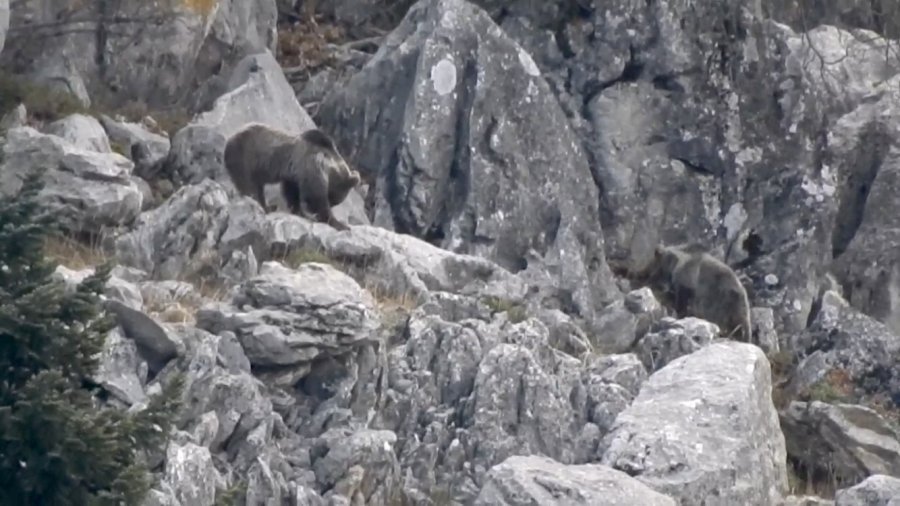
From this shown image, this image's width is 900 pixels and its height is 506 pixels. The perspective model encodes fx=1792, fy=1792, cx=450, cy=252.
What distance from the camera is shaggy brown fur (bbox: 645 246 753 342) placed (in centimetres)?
1975

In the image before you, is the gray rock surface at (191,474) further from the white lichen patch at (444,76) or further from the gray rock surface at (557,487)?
the white lichen patch at (444,76)

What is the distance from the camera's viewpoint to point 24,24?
1883 cm

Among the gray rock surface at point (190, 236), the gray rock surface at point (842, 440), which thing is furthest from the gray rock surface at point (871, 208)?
the gray rock surface at point (190, 236)

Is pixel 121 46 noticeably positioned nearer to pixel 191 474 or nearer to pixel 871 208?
pixel 871 208

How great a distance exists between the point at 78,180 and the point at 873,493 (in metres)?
6.97

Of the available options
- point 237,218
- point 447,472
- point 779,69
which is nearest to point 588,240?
point 779,69

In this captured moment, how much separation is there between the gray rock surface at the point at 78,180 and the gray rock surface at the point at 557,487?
484 cm

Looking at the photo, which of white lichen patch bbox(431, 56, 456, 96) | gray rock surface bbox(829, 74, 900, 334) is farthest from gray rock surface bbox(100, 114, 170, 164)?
gray rock surface bbox(829, 74, 900, 334)

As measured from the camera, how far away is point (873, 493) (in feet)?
42.5

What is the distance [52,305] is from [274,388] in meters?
4.42

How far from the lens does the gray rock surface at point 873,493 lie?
12852 millimetres

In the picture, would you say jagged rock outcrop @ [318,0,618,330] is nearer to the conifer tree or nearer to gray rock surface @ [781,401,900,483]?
gray rock surface @ [781,401,900,483]

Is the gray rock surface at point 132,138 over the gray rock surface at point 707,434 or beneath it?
beneath

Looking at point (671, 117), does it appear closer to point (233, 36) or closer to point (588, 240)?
point (588, 240)
